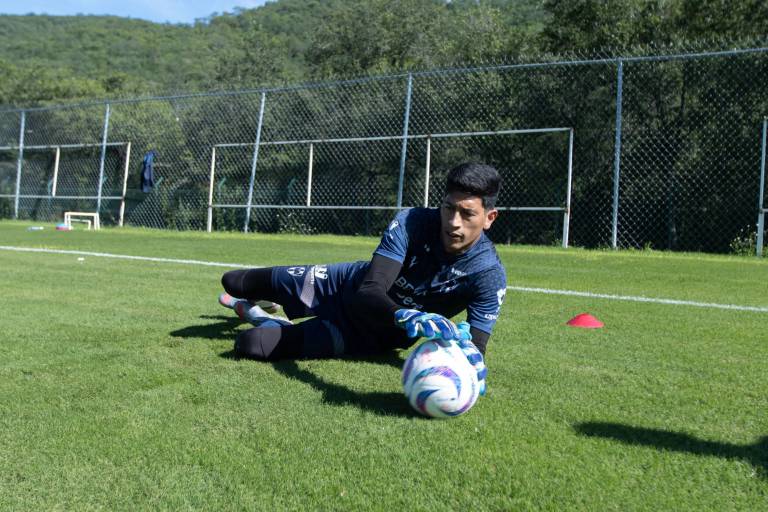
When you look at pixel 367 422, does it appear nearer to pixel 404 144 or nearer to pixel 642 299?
pixel 642 299

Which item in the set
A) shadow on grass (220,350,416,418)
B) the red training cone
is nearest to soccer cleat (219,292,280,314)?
shadow on grass (220,350,416,418)

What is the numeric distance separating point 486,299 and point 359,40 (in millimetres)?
32119

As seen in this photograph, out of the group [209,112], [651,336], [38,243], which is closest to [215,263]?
[38,243]

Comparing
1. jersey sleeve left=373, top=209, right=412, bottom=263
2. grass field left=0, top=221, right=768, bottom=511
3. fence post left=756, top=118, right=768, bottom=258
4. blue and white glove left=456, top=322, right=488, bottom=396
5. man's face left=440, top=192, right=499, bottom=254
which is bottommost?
grass field left=0, top=221, right=768, bottom=511

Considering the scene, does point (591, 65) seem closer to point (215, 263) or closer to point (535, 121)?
point (535, 121)

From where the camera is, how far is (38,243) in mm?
12727

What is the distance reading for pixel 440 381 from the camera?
2.91 m

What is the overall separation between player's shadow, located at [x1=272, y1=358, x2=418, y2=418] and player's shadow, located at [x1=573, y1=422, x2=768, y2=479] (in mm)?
755

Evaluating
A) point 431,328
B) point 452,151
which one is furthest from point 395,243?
point 452,151

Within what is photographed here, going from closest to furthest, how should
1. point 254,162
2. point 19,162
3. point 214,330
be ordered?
1. point 214,330
2. point 254,162
3. point 19,162

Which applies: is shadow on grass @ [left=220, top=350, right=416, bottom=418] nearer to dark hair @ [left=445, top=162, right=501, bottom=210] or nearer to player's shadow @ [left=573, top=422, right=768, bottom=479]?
player's shadow @ [left=573, top=422, right=768, bottom=479]

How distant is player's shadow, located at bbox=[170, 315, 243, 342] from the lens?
4.54 metres

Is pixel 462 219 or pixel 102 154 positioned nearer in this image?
pixel 462 219

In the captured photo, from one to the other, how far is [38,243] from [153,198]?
25.5 feet
